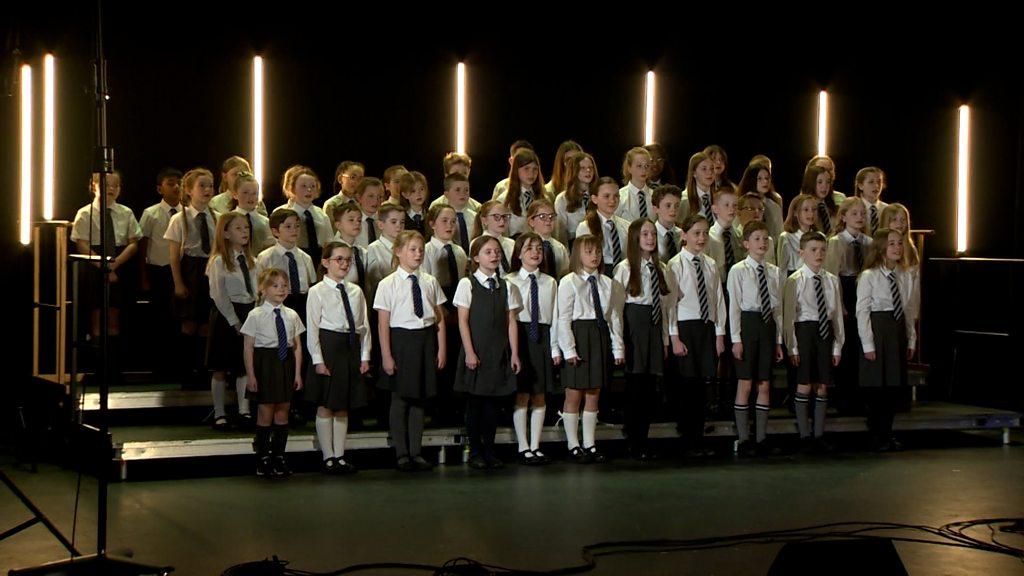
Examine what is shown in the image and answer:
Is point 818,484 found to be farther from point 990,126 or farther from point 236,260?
point 990,126

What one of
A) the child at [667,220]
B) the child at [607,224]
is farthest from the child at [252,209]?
the child at [667,220]

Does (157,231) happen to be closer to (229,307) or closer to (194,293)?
(194,293)

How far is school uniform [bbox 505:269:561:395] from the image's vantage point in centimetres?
675

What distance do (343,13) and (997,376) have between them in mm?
5475

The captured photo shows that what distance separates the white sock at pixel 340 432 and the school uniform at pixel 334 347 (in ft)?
0.23

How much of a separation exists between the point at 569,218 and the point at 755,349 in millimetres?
1409

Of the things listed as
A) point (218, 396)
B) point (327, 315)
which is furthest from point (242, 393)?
point (327, 315)

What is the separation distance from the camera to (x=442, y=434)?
677cm

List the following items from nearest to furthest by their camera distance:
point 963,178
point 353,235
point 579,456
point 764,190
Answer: point 579,456
point 353,235
point 764,190
point 963,178

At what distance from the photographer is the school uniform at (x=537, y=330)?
6.75 meters

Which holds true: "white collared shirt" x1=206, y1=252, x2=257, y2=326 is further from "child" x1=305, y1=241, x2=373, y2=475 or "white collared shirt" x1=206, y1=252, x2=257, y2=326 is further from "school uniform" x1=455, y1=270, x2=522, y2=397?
"school uniform" x1=455, y1=270, x2=522, y2=397

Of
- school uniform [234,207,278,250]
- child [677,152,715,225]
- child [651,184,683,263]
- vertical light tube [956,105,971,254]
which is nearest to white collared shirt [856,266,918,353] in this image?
child [677,152,715,225]

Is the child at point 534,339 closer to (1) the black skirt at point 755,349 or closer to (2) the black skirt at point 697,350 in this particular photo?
(2) the black skirt at point 697,350

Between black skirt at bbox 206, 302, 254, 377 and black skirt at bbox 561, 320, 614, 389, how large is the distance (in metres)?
1.81
